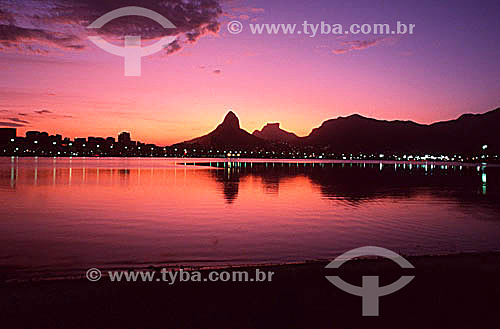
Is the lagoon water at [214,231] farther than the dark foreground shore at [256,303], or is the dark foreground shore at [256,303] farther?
the lagoon water at [214,231]

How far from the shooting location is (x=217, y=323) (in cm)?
686

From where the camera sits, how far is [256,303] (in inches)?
306

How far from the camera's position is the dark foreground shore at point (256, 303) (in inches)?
272

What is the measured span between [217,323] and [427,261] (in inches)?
281

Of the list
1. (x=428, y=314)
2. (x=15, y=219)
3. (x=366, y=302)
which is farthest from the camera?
(x=15, y=219)

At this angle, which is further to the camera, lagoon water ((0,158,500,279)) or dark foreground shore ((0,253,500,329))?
lagoon water ((0,158,500,279))

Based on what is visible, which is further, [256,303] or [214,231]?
[214,231]

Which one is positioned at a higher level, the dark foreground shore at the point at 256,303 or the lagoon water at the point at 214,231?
the dark foreground shore at the point at 256,303

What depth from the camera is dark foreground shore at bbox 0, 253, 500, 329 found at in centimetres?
691

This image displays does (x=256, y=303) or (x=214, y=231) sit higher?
(x=256, y=303)

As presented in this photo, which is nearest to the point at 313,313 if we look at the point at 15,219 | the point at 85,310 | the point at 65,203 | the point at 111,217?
the point at 85,310

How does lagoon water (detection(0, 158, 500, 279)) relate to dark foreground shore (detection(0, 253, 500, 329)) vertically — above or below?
below

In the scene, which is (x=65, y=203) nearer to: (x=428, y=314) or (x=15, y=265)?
(x=15, y=265)

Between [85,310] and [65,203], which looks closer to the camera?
[85,310]
